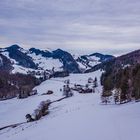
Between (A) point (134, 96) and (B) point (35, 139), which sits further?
(A) point (134, 96)

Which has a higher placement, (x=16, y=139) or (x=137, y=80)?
(x=137, y=80)

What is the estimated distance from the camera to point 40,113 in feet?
330

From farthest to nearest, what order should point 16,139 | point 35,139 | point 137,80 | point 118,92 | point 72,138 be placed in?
point 118,92 < point 137,80 < point 16,139 < point 35,139 < point 72,138

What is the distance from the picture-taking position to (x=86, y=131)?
4347 cm

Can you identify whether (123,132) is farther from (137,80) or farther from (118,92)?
(118,92)

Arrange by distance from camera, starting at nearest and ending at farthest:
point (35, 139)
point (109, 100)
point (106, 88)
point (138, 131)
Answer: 1. point (138, 131)
2. point (35, 139)
3. point (109, 100)
4. point (106, 88)

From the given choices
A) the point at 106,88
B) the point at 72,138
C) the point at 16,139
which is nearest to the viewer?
the point at 72,138

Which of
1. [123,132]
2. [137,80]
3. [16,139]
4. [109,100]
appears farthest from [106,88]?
[123,132]

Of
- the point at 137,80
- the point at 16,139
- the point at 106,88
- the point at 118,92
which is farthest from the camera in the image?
the point at 106,88

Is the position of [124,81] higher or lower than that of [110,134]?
higher

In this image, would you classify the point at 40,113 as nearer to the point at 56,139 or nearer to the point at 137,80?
the point at 137,80

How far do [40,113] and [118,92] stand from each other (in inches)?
885

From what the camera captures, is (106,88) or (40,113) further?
(106,88)

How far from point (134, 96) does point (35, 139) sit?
173ft
